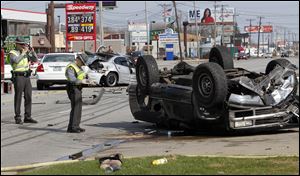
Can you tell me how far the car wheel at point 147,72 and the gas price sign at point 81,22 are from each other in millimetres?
27792

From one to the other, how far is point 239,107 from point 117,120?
426 cm

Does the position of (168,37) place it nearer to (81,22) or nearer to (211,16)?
(81,22)

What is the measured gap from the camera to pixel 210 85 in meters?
9.85

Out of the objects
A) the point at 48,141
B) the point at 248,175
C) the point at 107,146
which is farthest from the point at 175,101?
the point at 248,175

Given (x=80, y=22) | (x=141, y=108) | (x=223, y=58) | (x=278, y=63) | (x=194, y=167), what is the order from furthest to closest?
(x=80, y=22), (x=223, y=58), (x=141, y=108), (x=278, y=63), (x=194, y=167)

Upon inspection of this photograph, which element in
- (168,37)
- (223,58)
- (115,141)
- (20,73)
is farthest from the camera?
(168,37)

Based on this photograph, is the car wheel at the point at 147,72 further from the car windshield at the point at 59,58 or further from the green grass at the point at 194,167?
the car windshield at the point at 59,58

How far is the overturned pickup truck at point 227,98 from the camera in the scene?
9875 mm

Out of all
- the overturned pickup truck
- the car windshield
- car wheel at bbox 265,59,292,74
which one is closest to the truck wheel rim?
the overturned pickup truck

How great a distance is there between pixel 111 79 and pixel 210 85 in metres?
15.2

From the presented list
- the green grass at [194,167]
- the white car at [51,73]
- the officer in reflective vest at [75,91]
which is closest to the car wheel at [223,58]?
the officer in reflective vest at [75,91]

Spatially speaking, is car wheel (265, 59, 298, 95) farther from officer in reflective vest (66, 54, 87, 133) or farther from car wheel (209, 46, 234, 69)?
officer in reflective vest (66, 54, 87, 133)

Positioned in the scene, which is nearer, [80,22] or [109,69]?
[109,69]

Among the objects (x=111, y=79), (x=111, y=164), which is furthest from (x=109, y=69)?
(x=111, y=164)
